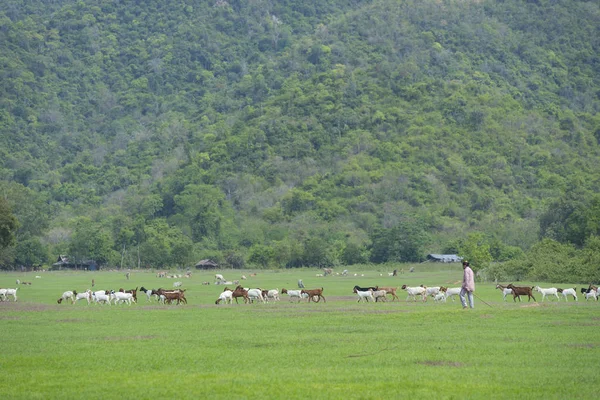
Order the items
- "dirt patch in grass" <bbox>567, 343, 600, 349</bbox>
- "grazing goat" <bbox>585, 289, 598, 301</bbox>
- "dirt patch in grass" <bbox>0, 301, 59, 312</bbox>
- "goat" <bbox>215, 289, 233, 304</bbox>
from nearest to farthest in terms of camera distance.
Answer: "dirt patch in grass" <bbox>567, 343, 600, 349</bbox> → "dirt patch in grass" <bbox>0, 301, 59, 312</bbox> → "grazing goat" <bbox>585, 289, 598, 301</bbox> → "goat" <bbox>215, 289, 233, 304</bbox>

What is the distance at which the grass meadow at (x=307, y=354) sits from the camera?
65.9ft

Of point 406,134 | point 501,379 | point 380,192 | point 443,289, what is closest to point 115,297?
point 443,289

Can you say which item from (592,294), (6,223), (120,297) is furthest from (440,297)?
(6,223)

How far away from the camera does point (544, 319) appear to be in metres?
33.7

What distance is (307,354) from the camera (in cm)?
2527

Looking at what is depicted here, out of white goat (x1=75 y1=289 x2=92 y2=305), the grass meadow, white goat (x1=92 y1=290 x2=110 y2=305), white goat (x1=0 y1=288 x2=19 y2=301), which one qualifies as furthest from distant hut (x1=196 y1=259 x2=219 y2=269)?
the grass meadow

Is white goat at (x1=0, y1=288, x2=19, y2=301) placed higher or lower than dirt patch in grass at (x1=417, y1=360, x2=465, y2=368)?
higher

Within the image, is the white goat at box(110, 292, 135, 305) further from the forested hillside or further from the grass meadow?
the forested hillside

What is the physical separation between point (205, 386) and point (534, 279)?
180ft

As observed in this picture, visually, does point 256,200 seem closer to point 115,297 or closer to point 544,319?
point 115,297

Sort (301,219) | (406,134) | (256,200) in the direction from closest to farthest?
(301,219) → (256,200) → (406,134)

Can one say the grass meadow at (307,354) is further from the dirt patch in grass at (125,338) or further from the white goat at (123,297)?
the white goat at (123,297)

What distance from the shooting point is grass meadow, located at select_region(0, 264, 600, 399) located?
20078 mm

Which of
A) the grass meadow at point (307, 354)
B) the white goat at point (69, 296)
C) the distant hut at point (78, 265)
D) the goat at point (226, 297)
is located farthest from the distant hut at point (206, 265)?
the grass meadow at point (307, 354)
